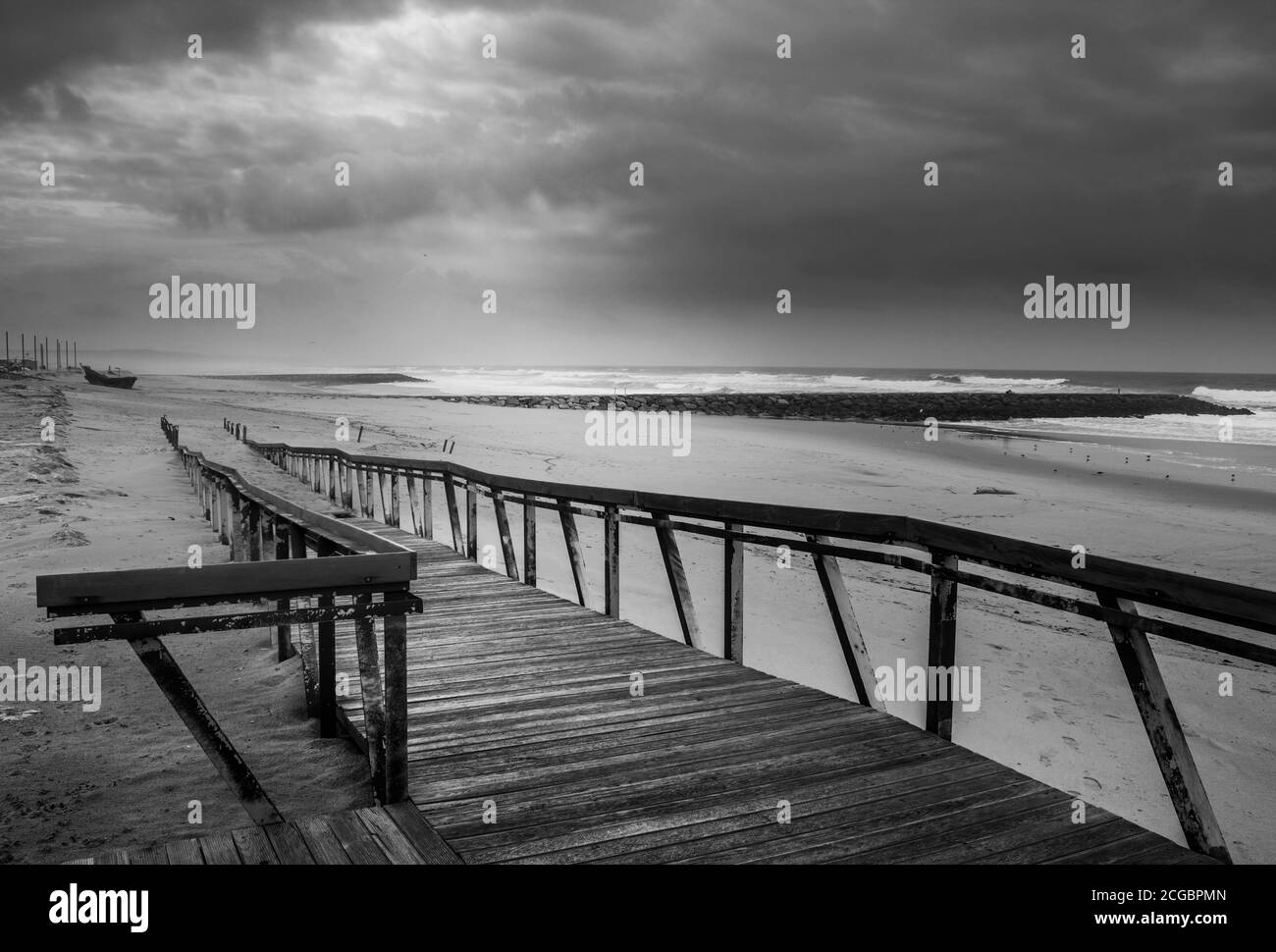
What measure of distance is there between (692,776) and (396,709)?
4.06 feet

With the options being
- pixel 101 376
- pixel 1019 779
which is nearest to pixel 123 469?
pixel 1019 779

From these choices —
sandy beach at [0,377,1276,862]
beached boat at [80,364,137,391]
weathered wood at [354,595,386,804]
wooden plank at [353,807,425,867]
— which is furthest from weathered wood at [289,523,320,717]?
beached boat at [80,364,137,391]

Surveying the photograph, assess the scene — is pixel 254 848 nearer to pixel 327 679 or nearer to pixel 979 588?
pixel 327 679

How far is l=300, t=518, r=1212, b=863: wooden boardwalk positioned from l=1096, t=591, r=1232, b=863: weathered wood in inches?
3.4

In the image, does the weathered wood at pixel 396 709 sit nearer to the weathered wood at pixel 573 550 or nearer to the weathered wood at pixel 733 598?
the weathered wood at pixel 733 598

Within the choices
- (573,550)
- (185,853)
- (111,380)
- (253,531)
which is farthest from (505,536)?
(111,380)

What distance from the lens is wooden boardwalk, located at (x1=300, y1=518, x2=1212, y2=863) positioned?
9.23 feet

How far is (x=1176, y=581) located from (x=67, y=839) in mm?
4497

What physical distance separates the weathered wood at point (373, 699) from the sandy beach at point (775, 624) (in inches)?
45.5

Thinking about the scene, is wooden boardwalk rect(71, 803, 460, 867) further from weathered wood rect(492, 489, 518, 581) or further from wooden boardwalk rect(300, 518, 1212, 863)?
weathered wood rect(492, 489, 518, 581)

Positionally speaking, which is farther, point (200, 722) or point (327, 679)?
point (327, 679)

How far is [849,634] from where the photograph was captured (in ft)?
14.0
